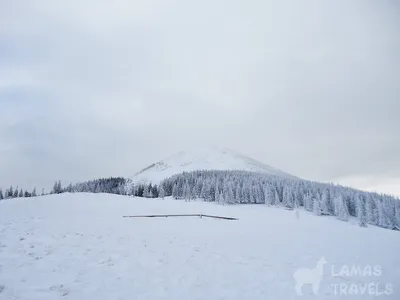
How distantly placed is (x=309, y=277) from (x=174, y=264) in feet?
24.5

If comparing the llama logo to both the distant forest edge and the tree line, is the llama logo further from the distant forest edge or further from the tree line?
the tree line

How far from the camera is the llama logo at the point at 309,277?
42.4ft

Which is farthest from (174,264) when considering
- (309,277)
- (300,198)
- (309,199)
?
(300,198)

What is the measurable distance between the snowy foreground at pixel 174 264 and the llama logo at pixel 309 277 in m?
0.07

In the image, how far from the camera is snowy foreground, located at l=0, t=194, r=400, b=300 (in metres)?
11.4

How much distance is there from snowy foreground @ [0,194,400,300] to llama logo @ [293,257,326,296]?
2.8 inches

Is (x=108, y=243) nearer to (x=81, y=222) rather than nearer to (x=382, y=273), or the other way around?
(x=81, y=222)

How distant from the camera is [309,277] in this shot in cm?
1441

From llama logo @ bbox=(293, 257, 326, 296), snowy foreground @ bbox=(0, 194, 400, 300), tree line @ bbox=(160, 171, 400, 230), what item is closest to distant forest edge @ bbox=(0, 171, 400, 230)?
tree line @ bbox=(160, 171, 400, 230)

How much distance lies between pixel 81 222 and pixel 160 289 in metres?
16.3

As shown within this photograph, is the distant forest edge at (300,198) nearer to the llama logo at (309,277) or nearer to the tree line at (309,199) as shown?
the tree line at (309,199)

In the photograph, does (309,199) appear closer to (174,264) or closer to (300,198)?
(300,198)

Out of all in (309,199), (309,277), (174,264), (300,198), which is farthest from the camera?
(300,198)

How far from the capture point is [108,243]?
1775cm
